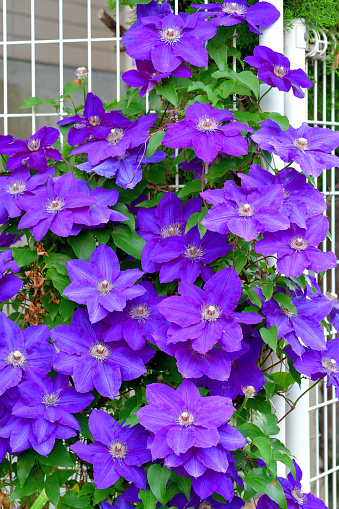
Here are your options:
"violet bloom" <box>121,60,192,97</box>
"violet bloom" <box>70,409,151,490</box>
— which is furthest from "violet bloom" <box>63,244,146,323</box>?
"violet bloom" <box>121,60,192,97</box>

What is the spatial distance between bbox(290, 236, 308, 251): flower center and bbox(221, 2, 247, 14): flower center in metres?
0.50

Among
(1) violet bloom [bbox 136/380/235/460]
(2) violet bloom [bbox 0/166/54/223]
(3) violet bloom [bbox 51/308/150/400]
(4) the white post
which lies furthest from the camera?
(4) the white post

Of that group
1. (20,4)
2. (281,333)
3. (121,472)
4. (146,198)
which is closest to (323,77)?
(146,198)

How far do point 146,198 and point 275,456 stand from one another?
567mm

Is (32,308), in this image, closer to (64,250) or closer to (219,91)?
(64,250)

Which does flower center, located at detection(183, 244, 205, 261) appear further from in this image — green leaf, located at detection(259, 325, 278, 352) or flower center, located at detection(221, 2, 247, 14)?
flower center, located at detection(221, 2, 247, 14)

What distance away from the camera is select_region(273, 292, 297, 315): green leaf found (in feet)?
3.25

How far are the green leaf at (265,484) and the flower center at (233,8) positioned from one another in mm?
907

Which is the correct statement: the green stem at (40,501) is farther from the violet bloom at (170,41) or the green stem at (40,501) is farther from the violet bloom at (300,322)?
the violet bloom at (170,41)

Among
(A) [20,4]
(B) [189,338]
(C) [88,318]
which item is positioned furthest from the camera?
(A) [20,4]

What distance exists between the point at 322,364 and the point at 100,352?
44 cm

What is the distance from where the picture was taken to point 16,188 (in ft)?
3.68

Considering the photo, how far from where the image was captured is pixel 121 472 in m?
0.98

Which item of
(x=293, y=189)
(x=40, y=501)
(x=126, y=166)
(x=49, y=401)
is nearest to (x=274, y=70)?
(x=293, y=189)
